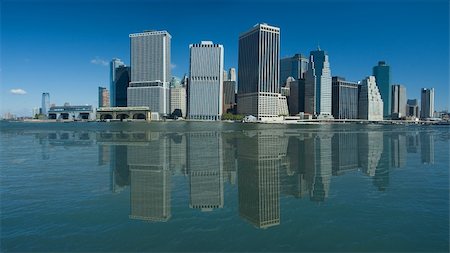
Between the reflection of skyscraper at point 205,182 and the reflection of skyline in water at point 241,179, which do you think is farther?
the reflection of skyscraper at point 205,182

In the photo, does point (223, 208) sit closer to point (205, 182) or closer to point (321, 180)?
point (205, 182)

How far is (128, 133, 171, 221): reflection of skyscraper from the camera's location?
16.1 meters

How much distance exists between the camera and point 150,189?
829 inches

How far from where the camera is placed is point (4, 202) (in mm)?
18047

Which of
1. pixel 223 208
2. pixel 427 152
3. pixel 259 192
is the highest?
pixel 427 152

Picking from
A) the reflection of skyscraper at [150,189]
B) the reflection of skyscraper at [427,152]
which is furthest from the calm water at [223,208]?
the reflection of skyscraper at [427,152]

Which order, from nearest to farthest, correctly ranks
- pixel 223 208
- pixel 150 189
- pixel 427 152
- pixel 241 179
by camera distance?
pixel 223 208
pixel 150 189
pixel 241 179
pixel 427 152

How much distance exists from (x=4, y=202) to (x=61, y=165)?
14.0 m

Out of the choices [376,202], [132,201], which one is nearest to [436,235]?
[376,202]

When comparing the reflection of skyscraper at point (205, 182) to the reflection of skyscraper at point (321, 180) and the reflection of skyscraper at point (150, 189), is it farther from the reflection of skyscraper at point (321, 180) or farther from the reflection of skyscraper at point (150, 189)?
the reflection of skyscraper at point (321, 180)

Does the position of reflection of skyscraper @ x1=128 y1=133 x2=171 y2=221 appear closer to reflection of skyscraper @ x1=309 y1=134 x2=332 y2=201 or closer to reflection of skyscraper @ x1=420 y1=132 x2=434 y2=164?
reflection of skyscraper @ x1=309 y1=134 x2=332 y2=201

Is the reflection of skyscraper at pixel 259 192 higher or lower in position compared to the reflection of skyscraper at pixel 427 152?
lower

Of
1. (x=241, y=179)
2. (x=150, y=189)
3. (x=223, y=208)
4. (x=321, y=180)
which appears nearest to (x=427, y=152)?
(x=321, y=180)

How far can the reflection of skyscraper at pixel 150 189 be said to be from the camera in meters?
16.1
